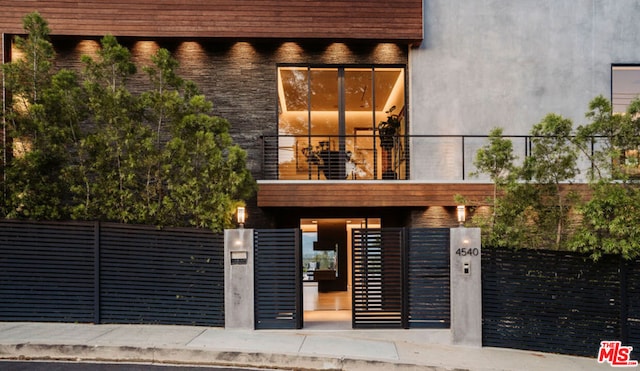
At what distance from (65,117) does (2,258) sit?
288cm

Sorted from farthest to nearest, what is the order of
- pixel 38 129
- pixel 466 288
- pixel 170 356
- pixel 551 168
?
pixel 38 129 < pixel 551 168 < pixel 466 288 < pixel 170 356

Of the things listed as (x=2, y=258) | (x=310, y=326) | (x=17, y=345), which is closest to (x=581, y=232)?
(x=310, y=326)

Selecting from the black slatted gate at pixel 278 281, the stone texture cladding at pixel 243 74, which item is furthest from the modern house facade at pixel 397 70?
the black slatted gate at pixel 278 281

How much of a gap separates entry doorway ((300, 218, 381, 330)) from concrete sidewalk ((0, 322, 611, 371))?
4.35 metres

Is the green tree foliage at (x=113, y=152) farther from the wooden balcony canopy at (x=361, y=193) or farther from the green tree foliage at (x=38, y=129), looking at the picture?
the wooden balcony canopy at (x=361, y=193)

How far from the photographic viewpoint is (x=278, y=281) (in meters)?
7.69

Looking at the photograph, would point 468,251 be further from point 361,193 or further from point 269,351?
point 269,351

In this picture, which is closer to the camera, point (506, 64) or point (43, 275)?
point (43, 275)

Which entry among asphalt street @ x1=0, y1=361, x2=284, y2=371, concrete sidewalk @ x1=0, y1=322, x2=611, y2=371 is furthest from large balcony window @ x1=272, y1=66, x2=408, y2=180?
asphalt street @ x1=0, y1=361, x2=284, y2=371

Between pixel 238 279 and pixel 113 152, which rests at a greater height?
pixel 113 152

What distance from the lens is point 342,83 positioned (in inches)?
440

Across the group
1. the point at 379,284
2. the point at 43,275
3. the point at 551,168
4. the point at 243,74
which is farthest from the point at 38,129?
the point at 551,168

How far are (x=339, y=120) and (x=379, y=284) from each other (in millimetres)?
5021

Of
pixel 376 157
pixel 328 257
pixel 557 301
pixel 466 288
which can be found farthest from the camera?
pixel 328 257
